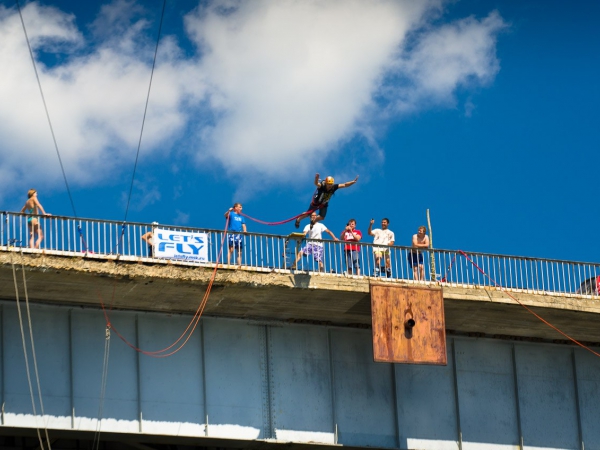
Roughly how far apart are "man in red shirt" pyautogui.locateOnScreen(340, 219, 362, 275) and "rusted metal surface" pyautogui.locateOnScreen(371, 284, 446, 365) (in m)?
0.95

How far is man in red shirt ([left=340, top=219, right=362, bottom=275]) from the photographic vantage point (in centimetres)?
3816

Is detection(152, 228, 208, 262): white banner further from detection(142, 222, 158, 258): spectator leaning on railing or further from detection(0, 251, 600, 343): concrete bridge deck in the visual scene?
detection(0, 251, 600, 343): concrete bridge deck

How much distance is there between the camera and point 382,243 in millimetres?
39375

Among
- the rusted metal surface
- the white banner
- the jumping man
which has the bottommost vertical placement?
the rusted metal surface

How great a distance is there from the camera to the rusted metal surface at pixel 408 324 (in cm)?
3747

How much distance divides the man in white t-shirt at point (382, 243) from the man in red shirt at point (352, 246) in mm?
541

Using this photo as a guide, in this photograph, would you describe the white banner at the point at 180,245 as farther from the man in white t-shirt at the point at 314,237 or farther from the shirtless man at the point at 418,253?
the shirtless man at the point at 418,253

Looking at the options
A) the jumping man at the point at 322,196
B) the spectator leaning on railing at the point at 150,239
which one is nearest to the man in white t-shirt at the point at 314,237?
the jumping man at the point at 322,196

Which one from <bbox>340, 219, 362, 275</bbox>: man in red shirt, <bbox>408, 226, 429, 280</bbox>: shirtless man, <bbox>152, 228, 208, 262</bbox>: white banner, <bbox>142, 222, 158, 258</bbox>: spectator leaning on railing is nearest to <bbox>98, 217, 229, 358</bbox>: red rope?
<bbox>152, 228, 208, 262</bbox>: white banner

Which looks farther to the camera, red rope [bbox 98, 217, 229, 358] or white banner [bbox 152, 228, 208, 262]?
red rope [bbox 98, 217, 229, 358]

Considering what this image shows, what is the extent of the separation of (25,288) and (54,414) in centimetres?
359

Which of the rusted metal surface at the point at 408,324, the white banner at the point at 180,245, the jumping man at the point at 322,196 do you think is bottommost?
the rusted metal surface at the point at 408,324

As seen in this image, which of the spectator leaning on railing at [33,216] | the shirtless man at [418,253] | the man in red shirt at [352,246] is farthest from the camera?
the shirtless man at [418,253]

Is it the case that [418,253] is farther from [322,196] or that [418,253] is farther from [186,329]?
[186,329]
